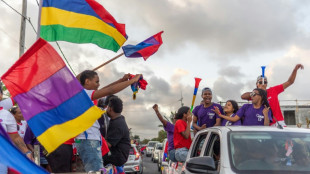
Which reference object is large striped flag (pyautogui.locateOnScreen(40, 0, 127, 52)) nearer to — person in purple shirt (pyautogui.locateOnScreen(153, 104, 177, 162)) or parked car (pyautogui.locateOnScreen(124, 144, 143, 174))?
person in purple shirt (pyautogui.locateOnScreen(153, 104, 177, 162))

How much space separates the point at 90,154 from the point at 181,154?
2.10 meters

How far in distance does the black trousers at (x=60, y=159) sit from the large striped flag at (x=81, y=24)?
1.75 meters

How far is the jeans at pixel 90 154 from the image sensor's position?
4043 millimetres

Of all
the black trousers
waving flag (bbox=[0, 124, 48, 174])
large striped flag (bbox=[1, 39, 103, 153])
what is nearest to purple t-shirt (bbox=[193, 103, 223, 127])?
the black trousers

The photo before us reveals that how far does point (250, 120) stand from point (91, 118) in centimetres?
302

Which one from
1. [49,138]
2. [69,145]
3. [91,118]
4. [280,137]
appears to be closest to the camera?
[49,138]

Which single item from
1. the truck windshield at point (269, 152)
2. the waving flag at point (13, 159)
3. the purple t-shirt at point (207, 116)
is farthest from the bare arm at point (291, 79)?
the waving flag at point (13, 159)

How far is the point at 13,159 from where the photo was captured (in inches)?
107

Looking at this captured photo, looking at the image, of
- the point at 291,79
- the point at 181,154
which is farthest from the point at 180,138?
the point at 291,79

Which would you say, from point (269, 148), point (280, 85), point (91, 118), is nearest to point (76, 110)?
point (91, 118)

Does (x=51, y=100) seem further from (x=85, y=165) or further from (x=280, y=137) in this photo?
(x=280, y=137)

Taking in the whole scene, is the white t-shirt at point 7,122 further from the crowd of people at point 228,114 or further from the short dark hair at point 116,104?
the crowd of people at point 228,114

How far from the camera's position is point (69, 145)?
432cm

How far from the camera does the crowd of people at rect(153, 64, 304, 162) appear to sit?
5805 mm
